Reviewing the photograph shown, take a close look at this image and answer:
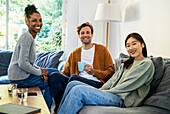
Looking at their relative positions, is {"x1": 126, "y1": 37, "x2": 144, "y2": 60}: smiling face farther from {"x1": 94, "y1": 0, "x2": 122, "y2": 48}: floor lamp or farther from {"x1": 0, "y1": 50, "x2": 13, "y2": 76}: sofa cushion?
{"x1": 0, "y1": 50, "x2": 13, "y2": 76}: sofa cushion

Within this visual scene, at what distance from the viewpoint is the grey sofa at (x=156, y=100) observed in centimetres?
156

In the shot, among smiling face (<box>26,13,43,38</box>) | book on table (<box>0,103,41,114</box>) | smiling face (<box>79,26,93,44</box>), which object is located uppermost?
smiling face (<box>26,13,43,38</box>)

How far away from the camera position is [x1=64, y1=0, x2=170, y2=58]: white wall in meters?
2.38

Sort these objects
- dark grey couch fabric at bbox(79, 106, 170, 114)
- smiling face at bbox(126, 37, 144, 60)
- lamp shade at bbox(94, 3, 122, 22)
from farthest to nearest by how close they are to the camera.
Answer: lamp shade at bbox(94, 3, 122, 22), smiling face at bbox(126, 37, 144, 60), dark grey couch fabric at bbox(79, 106, 170, 114)

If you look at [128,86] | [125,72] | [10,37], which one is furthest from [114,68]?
[10,37]

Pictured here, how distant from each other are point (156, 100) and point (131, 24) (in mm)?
1794

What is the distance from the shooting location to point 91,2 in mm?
4164

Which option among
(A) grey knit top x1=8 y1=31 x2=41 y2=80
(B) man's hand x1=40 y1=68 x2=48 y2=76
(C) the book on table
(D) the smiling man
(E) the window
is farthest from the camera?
(E) the window

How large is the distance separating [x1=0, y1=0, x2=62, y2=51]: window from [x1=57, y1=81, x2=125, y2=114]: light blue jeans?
267cm

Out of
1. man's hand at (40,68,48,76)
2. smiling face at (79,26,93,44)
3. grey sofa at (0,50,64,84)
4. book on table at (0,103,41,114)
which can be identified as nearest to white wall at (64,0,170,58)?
grey sofa at (0,50,64,84)

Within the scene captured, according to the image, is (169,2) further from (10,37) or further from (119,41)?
(10,37)

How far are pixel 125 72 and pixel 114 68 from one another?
21.0 inches

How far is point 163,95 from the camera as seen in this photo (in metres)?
1.62

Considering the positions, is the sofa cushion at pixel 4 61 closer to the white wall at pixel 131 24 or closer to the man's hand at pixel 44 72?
the white wall at pixel 131 24
